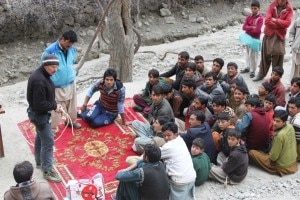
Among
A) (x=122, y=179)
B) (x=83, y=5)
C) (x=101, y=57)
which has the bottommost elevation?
(x=101, y=57)

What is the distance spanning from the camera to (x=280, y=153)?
5738 mm

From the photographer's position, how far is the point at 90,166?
605 cm

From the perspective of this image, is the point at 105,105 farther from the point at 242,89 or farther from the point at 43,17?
the point at 43,17

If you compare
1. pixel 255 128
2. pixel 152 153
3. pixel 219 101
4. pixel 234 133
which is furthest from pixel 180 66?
pixel 152 153

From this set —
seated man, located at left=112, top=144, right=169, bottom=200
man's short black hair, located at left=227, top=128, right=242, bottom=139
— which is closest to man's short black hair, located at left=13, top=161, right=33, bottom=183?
seated man, located at left=112, top=144, right=169, bottom=200

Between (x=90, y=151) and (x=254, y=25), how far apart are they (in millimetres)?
4144

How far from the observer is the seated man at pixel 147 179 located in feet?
15.4

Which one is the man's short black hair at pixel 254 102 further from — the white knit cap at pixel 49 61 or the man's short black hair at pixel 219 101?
the white knit cap at pixel 49 61

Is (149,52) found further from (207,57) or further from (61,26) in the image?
(61,26)

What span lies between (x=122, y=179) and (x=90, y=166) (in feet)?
4.48

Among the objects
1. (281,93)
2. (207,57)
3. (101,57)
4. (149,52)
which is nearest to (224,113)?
(281,93)

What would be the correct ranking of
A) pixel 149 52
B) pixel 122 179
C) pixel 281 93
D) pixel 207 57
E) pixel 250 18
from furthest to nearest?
pixel 149 52
pixel 207 57
pixel 250 18
pixel 281 93
pixel 122 179

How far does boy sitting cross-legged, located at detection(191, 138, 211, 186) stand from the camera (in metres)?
5.41

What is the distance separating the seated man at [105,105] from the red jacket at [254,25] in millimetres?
3174
